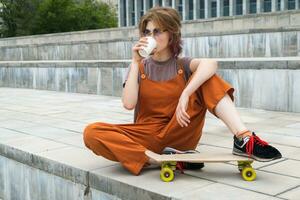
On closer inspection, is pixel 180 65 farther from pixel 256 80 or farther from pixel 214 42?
pixel 214 42

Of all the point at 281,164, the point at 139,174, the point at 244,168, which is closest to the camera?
the point at 244,168

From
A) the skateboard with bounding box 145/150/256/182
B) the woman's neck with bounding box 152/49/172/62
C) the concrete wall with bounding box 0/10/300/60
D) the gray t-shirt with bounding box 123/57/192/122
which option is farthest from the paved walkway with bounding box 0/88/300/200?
the concrete wall with bounding box 0/10/300/60

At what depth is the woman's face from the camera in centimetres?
332

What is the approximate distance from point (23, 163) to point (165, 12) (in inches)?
88.3

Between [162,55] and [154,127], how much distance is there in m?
0.54

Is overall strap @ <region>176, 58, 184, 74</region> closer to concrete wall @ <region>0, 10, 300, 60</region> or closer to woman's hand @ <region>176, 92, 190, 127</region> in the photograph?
woman's hand @ <region>176, 92, 190, 127</region>

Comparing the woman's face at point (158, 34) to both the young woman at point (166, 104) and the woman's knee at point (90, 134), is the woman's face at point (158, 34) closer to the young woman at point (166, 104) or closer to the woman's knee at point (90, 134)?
the young woman at point (166, 104)

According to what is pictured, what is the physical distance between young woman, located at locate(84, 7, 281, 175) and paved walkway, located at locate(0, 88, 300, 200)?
0.70 ft

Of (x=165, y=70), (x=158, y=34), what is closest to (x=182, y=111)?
(x=165, y=70)

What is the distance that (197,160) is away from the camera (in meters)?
3.18

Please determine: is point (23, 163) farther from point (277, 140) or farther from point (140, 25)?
point (277, 140)

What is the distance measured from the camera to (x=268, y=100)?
704 cm

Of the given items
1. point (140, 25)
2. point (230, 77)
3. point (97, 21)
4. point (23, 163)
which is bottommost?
point (23, 163)

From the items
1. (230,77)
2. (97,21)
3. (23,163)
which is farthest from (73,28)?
(23,163)
